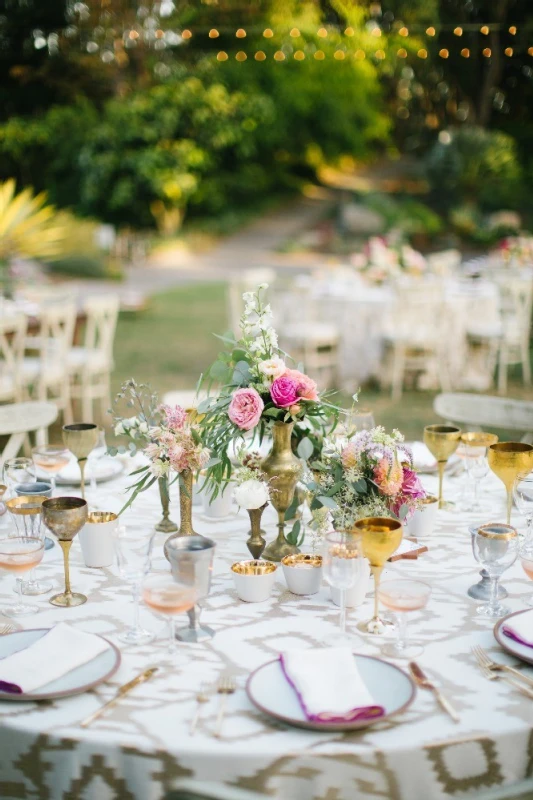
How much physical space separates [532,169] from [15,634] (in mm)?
19701

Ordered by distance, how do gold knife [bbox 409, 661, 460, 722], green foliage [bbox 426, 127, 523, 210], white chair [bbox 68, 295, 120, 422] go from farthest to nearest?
green foliage [bbox 426, 127, 523, 210]
white chair [bbox 68, 295, 120, 422]
gold knife [bbox 409, 661, 460, 722]

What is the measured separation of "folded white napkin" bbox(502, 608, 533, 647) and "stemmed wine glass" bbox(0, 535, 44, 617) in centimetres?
86

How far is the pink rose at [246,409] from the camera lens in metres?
1.87

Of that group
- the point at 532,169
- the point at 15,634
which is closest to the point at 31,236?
the point at 15,634

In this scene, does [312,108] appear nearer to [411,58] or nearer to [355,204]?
[411,58]

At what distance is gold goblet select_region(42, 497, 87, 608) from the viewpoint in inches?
69.1

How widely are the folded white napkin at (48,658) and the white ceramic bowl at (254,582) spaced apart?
319mm

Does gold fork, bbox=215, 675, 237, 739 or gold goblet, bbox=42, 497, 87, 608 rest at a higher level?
gold goblet, bbox=42, 497, 87, 608

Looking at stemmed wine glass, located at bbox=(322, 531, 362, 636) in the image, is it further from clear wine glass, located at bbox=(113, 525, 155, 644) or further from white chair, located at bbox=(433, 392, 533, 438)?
white chair, located at bbox=(433, 392, 533, 438)

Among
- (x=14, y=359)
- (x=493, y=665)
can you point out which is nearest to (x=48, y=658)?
(x=493, y=665)

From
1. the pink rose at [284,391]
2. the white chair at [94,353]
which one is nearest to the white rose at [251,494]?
the pink rose at [284,391]

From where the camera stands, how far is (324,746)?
1.29 m

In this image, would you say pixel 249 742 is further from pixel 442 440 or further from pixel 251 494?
pixel 442 440

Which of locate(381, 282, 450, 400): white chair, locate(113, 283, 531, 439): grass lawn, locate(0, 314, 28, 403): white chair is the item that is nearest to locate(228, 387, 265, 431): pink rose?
locate(113, 283, 531, 439): grass lawn
